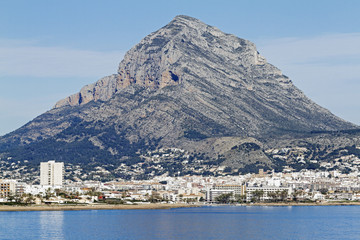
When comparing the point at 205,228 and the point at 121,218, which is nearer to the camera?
the point at 205,228

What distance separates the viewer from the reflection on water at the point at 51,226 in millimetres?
134300

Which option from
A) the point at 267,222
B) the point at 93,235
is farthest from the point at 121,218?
the point at 93,235

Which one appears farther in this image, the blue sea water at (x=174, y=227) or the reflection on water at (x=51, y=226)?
the blue sea water at (x=174, y=227)

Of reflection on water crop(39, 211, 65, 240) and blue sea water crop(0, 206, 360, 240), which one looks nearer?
reflection on water crop(39, 211, 65, 240)

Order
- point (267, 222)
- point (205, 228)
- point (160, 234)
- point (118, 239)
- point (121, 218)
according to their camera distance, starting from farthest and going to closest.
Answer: point (121, 218)
point (267, 222)
point (205, 228)
point (160, 234)
point (118, 239)

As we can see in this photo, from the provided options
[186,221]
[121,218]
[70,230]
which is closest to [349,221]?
[186,221]

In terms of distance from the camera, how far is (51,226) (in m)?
152

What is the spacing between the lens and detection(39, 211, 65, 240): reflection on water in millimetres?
134300

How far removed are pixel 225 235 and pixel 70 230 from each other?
2641 centimetres

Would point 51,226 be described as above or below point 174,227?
above

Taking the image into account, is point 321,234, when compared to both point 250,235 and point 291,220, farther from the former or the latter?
point 291,220

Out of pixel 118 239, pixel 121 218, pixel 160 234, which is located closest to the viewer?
pixel 118 239

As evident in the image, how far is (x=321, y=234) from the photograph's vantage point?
14025 centimetres

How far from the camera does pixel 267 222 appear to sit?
16712cm
